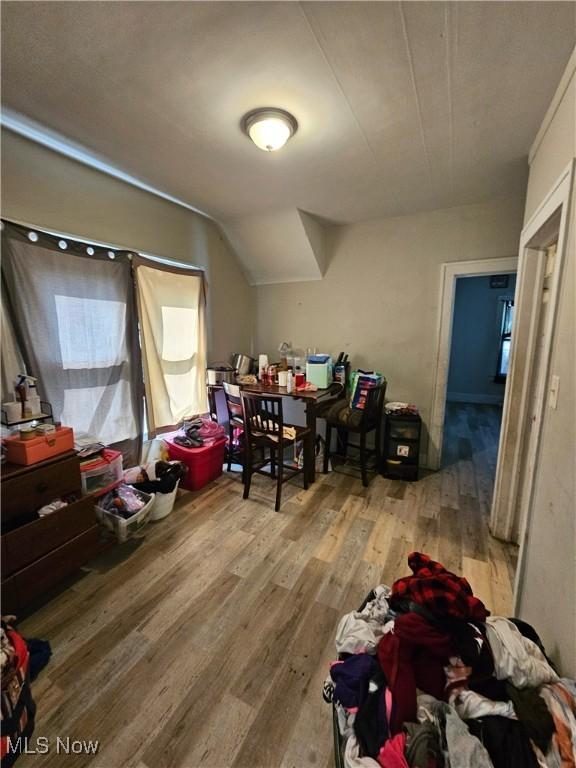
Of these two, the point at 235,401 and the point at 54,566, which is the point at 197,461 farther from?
the point at 54,566

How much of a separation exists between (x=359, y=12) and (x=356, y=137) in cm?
72

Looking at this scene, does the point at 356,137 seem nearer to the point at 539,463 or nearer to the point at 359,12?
the point at 359,12

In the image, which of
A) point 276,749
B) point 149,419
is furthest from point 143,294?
point 276,749

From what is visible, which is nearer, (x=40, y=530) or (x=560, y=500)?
(x=560, y=500)

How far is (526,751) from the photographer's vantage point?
670mm

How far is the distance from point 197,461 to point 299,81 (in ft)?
8.42

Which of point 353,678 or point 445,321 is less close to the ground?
point 445,321

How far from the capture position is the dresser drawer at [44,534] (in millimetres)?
1396

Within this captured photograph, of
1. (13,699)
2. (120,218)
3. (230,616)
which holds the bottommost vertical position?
(230,616)

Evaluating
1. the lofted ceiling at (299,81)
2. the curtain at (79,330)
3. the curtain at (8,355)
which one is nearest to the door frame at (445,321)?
the lofted ceiling at (299,81)

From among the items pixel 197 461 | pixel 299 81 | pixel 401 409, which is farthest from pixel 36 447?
pixel 401 409

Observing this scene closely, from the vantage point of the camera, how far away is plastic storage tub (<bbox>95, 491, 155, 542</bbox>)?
191cm

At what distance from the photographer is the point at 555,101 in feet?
4.54

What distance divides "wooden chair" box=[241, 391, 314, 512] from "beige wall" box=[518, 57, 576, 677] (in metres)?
1.54
